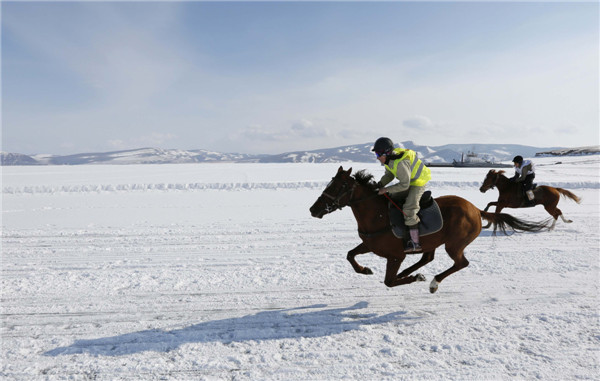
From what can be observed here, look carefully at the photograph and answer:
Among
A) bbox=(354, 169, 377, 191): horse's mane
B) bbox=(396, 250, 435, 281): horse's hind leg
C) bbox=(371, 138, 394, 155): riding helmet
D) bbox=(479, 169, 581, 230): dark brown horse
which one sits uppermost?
bbox=(371, 138, 394, 155): riding helmet

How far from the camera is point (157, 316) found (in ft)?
13.7

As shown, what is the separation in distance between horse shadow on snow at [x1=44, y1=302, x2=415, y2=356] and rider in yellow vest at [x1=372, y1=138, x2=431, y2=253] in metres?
1.25

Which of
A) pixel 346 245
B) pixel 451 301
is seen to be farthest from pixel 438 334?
pixel 346 245

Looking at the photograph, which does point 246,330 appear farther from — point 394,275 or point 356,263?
point 394,275

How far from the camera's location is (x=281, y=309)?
4383mm

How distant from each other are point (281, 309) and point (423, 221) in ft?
8.07

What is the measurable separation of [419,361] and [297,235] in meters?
5.13

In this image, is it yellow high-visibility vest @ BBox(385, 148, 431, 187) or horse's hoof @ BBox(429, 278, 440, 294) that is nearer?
yellow high-visibility vest @ BBox(385, 148, 431, 187)

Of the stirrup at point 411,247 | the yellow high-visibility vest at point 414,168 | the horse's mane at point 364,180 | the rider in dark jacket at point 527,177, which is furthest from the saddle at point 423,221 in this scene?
the rider in dark jacket at point 527,177

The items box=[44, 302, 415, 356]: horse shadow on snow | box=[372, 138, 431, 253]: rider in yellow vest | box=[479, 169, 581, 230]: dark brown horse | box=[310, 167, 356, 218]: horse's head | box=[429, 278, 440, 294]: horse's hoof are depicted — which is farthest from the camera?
box=[479, 169, 581, 230]: dark brown horse

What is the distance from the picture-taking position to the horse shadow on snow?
350 cm

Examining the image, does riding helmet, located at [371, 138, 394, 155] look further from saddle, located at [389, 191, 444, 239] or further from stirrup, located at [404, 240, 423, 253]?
stirrup, located at [404, 240, 423, 253]

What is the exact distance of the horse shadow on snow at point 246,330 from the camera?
11.5 ft

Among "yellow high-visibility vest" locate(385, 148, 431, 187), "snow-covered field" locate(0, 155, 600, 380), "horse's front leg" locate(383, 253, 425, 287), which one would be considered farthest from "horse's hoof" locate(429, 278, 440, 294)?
"yellow high-visibility vest" locate(385, 148, 431, 187)
